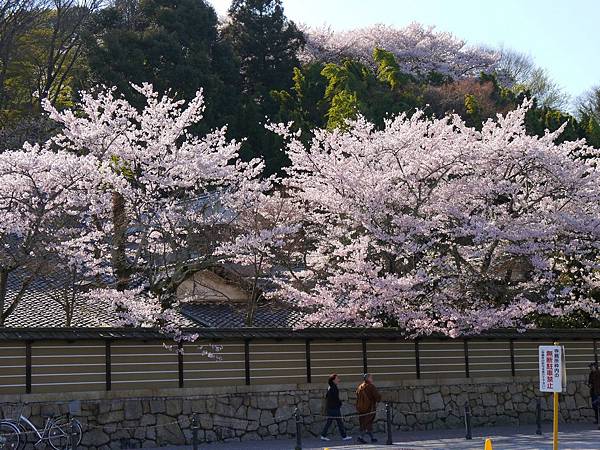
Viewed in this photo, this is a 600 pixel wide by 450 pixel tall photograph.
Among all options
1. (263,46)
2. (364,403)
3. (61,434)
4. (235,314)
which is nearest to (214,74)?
(263,46)

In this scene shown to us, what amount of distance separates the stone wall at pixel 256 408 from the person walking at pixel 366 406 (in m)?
1.54

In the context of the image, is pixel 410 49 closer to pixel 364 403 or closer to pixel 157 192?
pixel 157 192

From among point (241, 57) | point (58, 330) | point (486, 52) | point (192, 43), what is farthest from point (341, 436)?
point (486, 52)

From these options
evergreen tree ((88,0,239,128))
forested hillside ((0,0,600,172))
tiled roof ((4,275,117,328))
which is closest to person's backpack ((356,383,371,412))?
tiled roof ((4,275,117,328))

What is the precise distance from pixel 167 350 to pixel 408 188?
823 centimetres

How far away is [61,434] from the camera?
15.8 m

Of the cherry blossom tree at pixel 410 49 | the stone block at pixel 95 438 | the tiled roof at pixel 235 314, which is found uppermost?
the cherry blossom tree at pixel 410 49

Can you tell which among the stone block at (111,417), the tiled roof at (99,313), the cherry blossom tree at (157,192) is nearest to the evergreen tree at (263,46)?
the tiled roof at (99,313)

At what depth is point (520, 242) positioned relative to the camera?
22812 millimetres

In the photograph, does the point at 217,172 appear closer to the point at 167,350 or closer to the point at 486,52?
the point at 167,350

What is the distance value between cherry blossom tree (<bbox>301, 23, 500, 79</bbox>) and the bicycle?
49253 millimetres

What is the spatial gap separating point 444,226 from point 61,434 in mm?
11462

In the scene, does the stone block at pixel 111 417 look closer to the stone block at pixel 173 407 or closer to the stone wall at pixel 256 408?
the stone wall at pixel 256 408

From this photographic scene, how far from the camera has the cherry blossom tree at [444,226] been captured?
21625 millimetres
